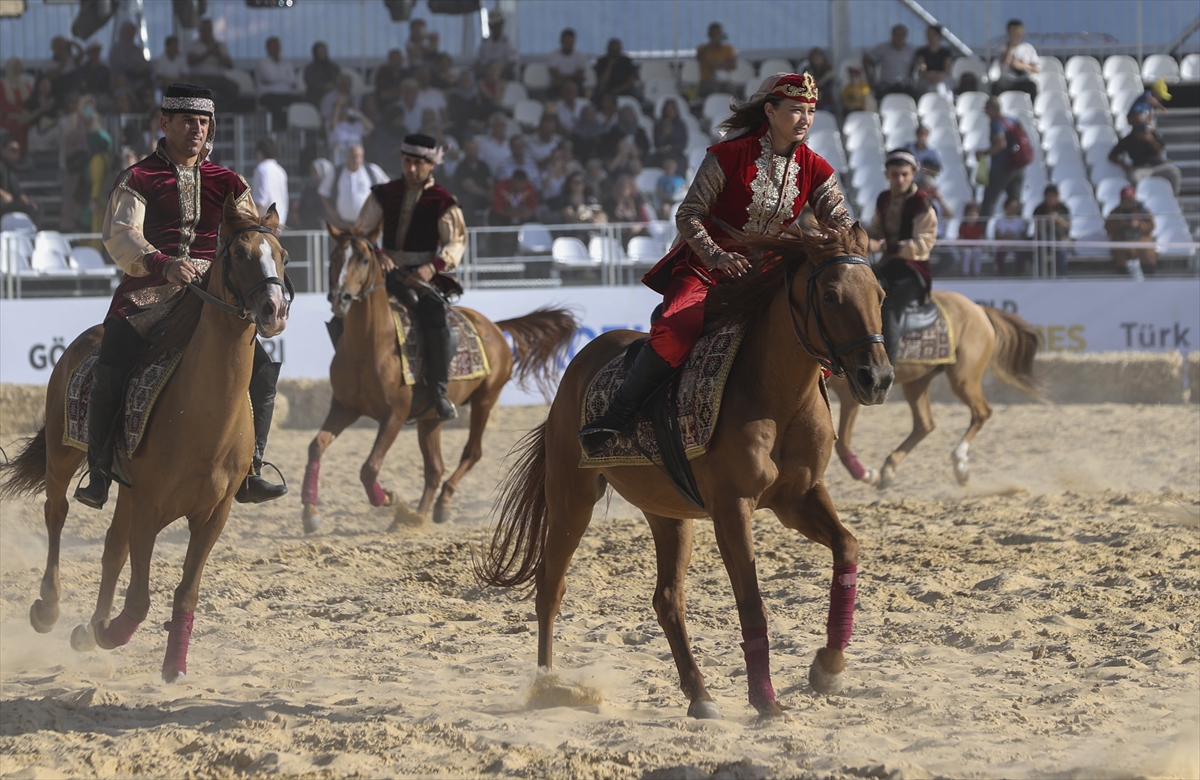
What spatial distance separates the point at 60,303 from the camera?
13805 mm

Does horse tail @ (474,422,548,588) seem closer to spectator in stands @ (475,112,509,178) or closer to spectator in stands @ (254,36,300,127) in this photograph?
spectator in stands @ (475,112,509,178)

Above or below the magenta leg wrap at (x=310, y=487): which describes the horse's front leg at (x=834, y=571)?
above

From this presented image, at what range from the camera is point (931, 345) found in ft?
36.1

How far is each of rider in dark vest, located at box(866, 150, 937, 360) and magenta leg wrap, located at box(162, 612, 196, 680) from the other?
6.25m

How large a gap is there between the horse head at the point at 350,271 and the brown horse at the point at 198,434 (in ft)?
11.7

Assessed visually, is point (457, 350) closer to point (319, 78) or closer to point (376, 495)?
point (376, 495)

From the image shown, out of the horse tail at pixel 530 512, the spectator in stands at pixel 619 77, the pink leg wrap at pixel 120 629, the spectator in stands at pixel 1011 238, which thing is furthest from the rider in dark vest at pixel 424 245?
the spectator in stands at pixel 619 77

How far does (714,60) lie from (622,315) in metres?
7.57

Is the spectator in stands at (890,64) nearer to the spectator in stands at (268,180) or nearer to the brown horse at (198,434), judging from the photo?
the spectator in stands at (268,180)

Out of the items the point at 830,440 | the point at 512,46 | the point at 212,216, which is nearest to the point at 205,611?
the point at 212,216

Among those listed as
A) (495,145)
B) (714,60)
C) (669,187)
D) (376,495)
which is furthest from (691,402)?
(714,60)

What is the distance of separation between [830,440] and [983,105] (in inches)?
660

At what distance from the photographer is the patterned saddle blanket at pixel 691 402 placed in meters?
→ 4.79

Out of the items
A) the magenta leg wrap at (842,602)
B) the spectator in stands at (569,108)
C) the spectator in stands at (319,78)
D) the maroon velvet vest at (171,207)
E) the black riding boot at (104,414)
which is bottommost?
the magenta leg wrap at (842,602)
